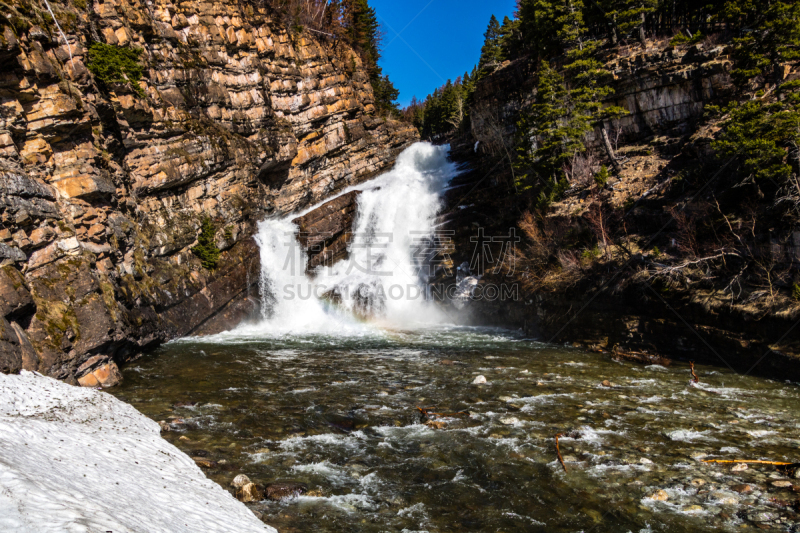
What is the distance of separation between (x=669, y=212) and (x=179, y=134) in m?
28.9

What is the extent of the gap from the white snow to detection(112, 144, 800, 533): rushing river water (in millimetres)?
813

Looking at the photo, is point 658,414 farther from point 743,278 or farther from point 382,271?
point 382,271

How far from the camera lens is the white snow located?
4230 mm

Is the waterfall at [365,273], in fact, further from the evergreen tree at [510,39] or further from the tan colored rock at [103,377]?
the evergreen tree at [510,39]

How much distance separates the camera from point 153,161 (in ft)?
86.1

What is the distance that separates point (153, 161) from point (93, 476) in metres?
24.9

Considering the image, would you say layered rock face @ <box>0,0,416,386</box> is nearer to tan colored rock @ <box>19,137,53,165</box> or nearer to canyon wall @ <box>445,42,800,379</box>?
tan colored rock @ <box>19,137,53,165</box>

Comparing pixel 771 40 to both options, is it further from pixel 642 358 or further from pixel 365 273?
pixel 365 273

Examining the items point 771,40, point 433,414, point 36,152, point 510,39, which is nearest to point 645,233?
point 771,40

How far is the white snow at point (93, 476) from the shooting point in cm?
423

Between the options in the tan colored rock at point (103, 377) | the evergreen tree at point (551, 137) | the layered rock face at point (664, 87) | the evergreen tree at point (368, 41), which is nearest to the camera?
the tan colored rock at point (103, 377)

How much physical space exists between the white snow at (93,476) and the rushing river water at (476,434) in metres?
0.81

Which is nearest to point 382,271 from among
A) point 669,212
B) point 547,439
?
point 669,212

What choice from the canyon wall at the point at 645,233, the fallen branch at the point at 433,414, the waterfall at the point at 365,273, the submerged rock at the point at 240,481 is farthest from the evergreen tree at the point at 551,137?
the submerged rock at the point at 240,481
